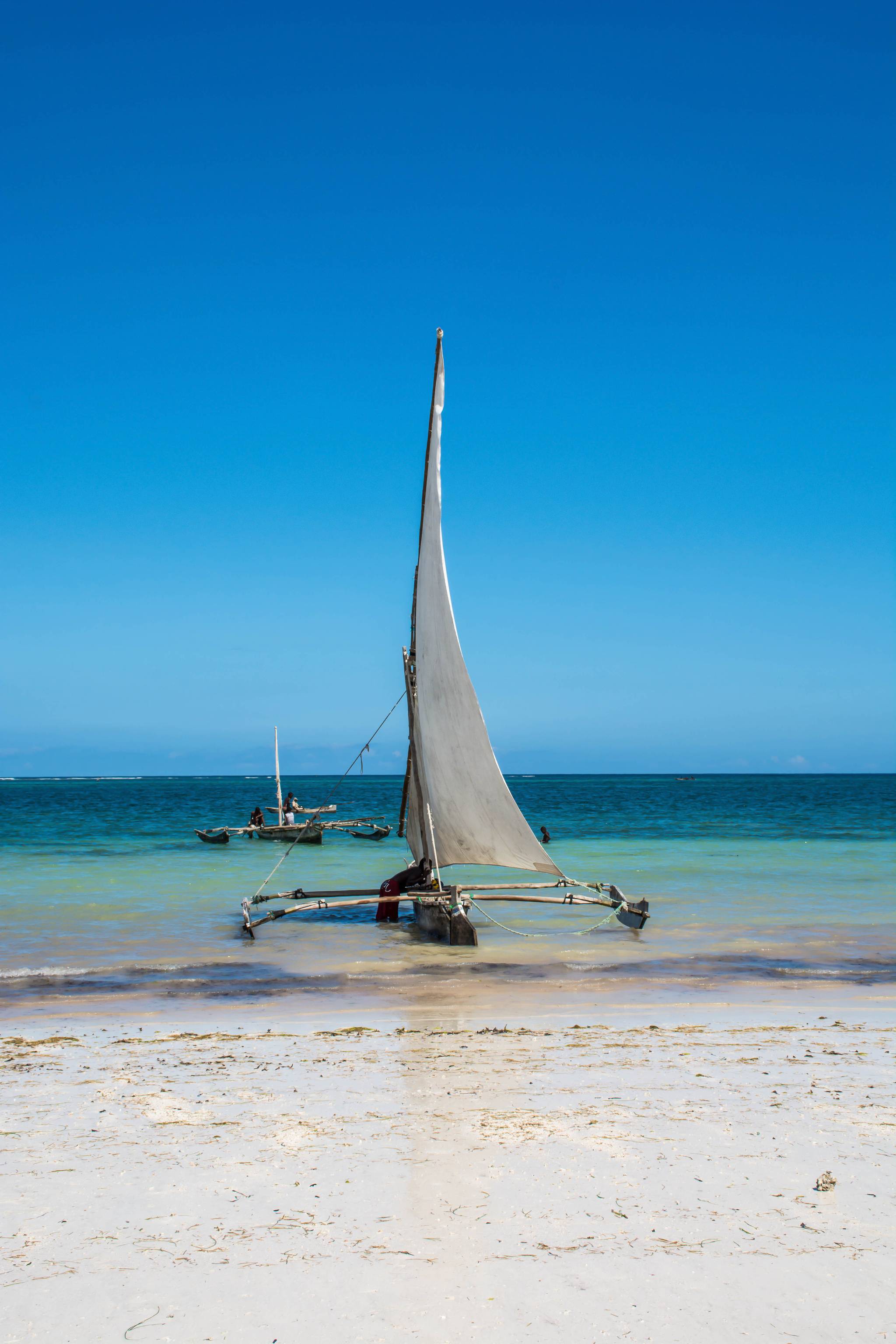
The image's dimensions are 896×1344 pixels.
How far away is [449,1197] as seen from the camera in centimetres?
561

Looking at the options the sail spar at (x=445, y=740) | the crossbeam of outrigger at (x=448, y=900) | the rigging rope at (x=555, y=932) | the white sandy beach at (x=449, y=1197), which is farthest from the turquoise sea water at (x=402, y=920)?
the white sandy beach at (x=449, y=1197)

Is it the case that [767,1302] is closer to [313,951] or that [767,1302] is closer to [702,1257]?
[702,1257]

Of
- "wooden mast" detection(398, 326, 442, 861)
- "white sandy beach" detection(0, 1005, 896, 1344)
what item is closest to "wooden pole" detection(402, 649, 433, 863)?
"wooden mast" detection(398, 326, 442, 861)

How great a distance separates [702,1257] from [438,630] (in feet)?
42.1

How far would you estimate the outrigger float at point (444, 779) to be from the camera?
1680 cm

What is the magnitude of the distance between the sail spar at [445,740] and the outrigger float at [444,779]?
0.02 m

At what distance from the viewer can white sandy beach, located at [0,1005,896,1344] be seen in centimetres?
439

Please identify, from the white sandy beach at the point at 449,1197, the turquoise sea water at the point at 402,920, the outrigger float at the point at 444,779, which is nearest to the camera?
the white sandy beach at the point at 449,1197

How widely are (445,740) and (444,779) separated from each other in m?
0.78

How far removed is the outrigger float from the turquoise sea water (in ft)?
2.15

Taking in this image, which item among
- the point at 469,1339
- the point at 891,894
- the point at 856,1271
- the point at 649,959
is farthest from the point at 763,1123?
the point at 891,894

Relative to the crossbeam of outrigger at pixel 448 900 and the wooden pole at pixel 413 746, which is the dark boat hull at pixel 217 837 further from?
the wooden pole at pixel 413 746

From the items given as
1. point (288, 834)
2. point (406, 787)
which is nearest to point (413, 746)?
point (406, 787)

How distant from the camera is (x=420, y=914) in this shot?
1789 centimetres
